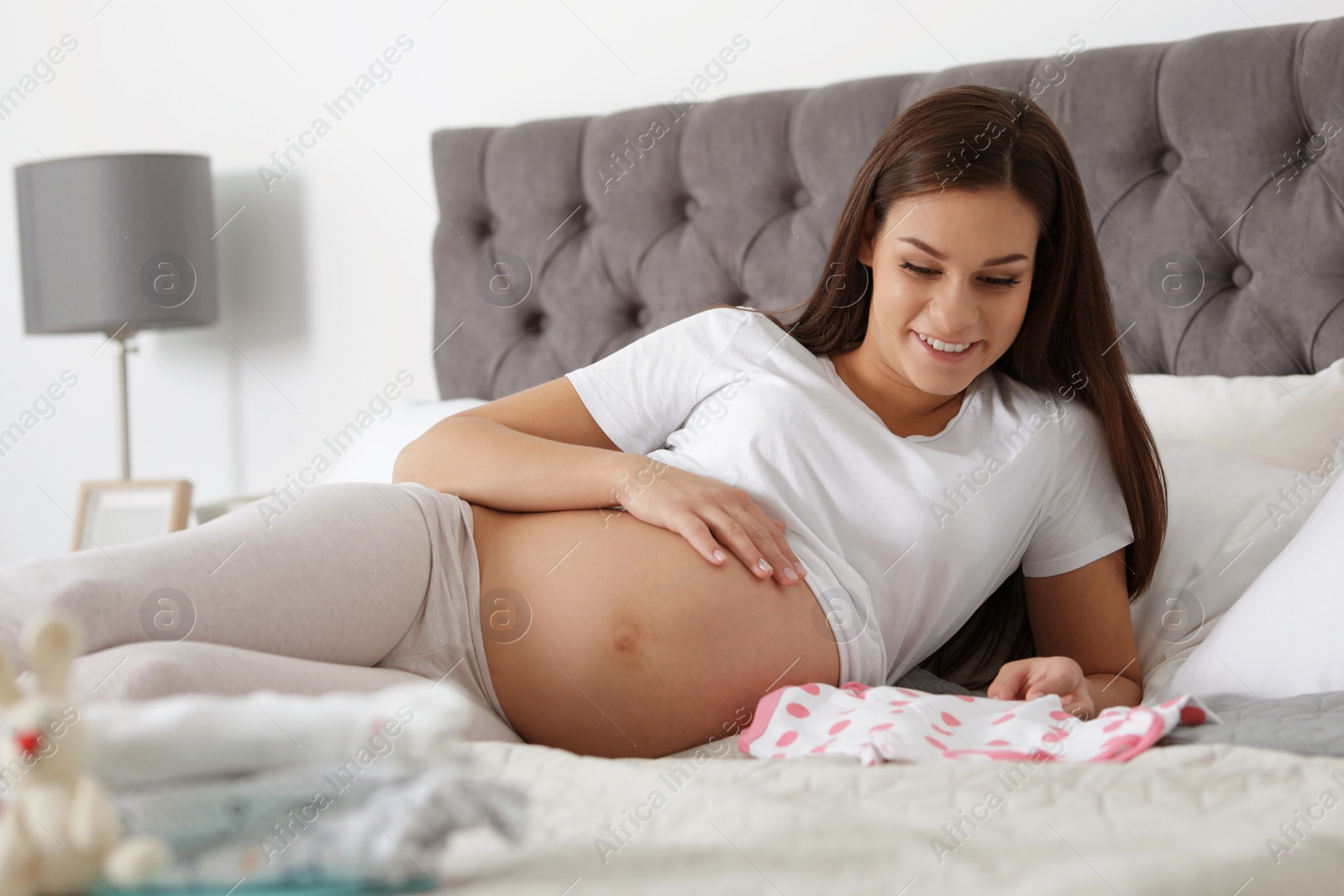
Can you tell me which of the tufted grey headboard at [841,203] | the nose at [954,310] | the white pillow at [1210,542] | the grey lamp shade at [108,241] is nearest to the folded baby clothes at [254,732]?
the nose at [954,310]

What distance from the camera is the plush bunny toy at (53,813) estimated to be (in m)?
0.42

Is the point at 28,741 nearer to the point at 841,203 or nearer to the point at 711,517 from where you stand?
the point at 711,517

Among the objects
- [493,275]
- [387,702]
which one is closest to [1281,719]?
[387,702]

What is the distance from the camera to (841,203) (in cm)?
175

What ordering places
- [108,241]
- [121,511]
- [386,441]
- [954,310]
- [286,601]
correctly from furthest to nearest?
[121,511] → [108,241] → [386,441] → [954,310] → [286,601]

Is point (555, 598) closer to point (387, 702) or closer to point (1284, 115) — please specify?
point (387, 702)

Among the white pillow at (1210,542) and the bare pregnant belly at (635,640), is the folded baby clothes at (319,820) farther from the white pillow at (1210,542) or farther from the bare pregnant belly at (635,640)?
the white pillow at (1210,542)

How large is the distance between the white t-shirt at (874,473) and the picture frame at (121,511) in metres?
1.39

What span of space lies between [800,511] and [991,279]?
307 millimetres

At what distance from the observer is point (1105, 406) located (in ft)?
3.99

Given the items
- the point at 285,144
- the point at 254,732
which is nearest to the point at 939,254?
the point at 254,732

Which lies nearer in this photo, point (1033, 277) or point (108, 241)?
point (1033, 277)

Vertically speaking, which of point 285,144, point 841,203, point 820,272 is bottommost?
point 820,272

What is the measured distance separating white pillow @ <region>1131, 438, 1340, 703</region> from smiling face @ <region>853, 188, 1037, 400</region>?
0.32 m
